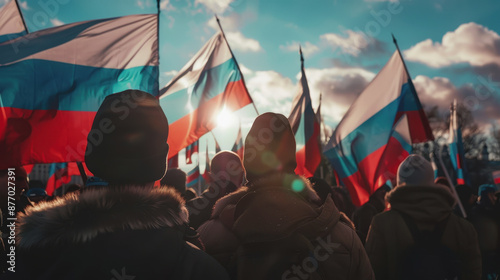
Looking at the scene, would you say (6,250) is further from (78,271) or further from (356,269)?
(356,269)

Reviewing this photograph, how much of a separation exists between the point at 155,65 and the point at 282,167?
4477 millimetres

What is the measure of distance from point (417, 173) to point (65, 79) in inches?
183

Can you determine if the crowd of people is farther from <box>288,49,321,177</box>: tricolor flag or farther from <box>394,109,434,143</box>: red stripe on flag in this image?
<box>288,49,321,177</box>: tricolor flag

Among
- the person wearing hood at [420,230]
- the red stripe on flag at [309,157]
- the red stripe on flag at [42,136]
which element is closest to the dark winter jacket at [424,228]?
the person wearing hood at [420,230]

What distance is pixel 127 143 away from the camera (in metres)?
1.44

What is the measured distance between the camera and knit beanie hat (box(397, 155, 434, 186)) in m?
3.19

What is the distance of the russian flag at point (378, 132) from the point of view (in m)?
6.79

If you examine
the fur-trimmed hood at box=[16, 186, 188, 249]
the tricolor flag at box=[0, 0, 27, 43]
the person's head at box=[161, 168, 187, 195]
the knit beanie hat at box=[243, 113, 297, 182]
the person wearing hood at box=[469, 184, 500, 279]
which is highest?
the tricolor flag at box=[0, 0, 27, 43]

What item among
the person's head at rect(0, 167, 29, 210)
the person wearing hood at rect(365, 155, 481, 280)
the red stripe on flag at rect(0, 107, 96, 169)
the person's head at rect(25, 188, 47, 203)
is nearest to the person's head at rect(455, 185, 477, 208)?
the person wearing hood at rect(365, 155, 481, 280)

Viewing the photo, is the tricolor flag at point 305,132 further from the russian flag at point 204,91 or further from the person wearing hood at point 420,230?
the person wearing hood at point 420,230

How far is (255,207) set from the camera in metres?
1.90

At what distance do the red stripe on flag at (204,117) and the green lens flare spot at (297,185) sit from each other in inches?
186

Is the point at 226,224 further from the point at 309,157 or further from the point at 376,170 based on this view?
the point at 309,157

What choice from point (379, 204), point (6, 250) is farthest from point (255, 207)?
point (379, 204)
